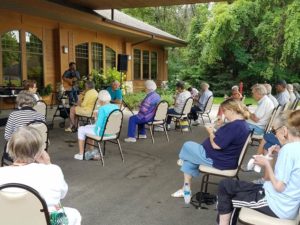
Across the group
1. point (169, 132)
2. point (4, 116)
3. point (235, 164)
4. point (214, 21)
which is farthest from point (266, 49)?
point (235, 164)

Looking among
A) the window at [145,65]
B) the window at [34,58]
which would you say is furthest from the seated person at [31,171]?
the window at [145,65]

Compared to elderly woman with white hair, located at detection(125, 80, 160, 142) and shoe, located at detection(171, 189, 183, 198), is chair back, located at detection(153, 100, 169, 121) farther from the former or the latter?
shoe, located at detection(171, 189, 183, 198)

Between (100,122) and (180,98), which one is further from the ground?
(180,98)

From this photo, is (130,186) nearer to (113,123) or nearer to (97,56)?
(113,123)

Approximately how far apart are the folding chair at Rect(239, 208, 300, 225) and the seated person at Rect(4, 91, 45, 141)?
8.60 ft

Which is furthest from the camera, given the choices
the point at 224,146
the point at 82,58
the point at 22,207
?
the point at 82,58

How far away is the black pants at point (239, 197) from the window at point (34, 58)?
29.9 feet

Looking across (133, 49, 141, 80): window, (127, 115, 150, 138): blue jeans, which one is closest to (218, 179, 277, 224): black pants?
(127, 115, 150, 138): blue jeans

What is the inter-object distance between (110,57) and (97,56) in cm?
106

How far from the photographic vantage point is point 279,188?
7.73ft

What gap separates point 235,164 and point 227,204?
3.04ft

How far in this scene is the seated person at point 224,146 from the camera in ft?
11.6

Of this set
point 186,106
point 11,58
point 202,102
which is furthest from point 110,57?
point 186,106

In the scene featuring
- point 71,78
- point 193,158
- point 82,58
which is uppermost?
point 82,58
